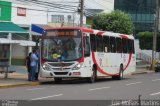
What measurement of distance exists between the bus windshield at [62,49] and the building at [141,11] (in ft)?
243

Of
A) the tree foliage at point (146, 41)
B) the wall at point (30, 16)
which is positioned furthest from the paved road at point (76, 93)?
the tree foliage at point (146, 41)

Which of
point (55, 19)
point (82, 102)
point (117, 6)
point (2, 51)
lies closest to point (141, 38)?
point (117, 6)

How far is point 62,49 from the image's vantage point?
2930 centimetres

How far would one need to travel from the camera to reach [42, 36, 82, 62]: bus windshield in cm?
2914

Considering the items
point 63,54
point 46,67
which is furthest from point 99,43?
point 46,67

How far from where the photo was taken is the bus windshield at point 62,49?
29.1m

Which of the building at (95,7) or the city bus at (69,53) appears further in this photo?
the building at (95,7)

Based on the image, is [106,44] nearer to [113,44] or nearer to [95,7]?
[113,44]

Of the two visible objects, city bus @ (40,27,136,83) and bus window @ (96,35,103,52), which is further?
bus window @ (96,35,103,52)

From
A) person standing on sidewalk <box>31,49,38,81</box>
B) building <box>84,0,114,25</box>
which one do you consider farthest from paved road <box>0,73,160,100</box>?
building <box>84,0,114,25</box>

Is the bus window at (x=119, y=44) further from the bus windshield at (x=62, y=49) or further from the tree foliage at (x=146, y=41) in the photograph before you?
the tree foliage at (x=146, y=41)

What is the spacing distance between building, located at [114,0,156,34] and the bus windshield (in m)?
74.0

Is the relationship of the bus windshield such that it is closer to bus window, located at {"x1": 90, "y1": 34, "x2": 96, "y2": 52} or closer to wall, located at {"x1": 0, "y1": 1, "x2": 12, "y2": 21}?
bus window, located at {"x1": 90, "y1": 34, "x2": 96, "y2": 52}

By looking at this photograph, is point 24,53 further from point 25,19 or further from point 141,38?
point 141,38
